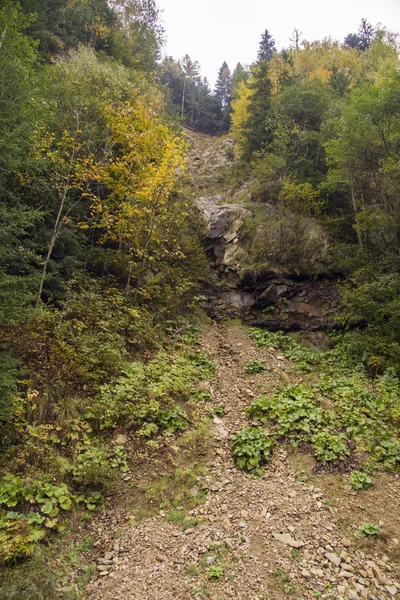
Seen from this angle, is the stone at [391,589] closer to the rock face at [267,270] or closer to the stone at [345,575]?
the stone at [345,575]

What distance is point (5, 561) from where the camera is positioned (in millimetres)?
3783

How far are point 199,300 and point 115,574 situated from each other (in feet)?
37.0

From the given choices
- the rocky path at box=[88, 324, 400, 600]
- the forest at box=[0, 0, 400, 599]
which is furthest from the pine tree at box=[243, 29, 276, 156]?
the rocky path at box=[88, 324, 400, 600]

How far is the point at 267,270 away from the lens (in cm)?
1488

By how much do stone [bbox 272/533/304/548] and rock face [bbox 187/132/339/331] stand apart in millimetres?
9633

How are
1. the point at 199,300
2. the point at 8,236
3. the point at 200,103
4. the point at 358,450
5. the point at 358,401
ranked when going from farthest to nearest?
the point at 200,103 < the point at 199,300 < the point at 358,401 < the point at 358,450 < the point at 8,236

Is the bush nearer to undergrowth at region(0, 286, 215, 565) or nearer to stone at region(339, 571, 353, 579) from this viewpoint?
undergrowth at region(0, 286, 215, 565)

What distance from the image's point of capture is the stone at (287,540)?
4.55 meters

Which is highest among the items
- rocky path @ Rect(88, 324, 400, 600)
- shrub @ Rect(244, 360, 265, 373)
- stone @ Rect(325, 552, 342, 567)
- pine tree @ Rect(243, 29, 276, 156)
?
pine tree @ Rect(243, 29, 276, 156)

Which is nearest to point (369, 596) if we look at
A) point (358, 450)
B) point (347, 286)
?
point (358, 450)

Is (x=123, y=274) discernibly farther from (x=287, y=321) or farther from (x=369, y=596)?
(x=369, y=596)

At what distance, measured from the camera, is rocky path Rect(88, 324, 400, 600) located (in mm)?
3975

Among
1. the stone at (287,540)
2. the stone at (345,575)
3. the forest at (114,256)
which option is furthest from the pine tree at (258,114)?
the stone at (345,575)

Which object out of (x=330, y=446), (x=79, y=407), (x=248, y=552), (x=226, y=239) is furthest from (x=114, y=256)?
(x=248, y=552)
